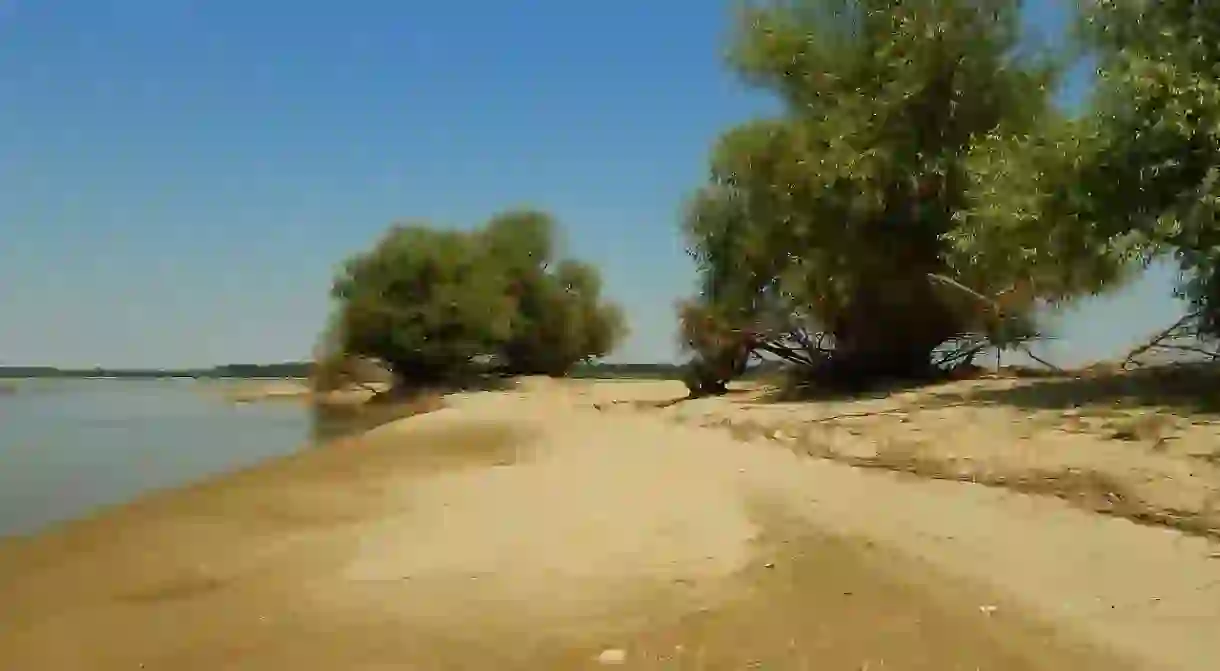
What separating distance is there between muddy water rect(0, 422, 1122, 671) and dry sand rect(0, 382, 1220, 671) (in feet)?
0.06

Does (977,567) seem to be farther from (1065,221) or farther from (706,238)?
(706,238)

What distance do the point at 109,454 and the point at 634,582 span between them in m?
14.9

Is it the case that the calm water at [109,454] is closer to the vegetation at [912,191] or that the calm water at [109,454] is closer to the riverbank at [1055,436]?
the riverbank at [1055,436]

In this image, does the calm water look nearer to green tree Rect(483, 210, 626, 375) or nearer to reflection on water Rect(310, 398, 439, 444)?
reflection on water Rect(310, 398, 439, 444)

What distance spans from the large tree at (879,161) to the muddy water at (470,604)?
1017cm

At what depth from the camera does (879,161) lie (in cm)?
1684

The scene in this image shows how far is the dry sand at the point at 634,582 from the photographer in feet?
13.9

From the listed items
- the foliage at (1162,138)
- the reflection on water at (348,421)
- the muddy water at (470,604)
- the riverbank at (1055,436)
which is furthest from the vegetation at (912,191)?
the reflection on water at (348,421)

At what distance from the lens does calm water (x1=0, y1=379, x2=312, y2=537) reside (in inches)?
432

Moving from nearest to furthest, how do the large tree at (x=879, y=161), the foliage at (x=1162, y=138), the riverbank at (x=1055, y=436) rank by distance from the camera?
the riverbank at (x=1055, y=436) < the foliage at (x=1162, y=138) < the large tree at (x=879, y=161)

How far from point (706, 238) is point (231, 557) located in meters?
16.1

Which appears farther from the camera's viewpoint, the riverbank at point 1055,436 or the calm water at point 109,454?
the calm water at point 109,454

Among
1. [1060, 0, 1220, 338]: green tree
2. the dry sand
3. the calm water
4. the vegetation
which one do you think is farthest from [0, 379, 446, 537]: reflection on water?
[1060, 0, 1220, 338]: green tree

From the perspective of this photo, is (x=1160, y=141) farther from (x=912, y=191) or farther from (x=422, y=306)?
(x=422, y=306)
